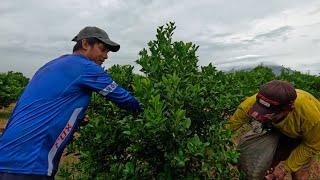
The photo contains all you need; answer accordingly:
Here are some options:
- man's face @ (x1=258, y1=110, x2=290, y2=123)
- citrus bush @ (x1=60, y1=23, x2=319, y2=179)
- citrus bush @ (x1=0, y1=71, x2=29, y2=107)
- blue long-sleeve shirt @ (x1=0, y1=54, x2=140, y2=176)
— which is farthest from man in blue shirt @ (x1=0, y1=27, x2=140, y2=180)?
citrus bush @ (x1=0, y1=71, x2=29, y2=107)

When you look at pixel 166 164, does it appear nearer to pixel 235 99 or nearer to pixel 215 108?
pixel 215 108

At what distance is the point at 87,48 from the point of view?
411 cm

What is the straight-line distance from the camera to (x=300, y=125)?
4523 mm

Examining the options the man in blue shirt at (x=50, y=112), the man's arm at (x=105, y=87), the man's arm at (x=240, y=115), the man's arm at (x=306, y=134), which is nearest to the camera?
the man in blue shirt at (x=50, y=112)

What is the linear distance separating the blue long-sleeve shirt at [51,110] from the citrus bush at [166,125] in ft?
0.89

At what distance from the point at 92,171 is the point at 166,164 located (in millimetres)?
796

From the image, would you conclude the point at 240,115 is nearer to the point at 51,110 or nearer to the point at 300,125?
the point at 300,125

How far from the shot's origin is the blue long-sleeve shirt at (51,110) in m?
3.74

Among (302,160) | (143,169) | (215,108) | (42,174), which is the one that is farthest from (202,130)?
(42,174)

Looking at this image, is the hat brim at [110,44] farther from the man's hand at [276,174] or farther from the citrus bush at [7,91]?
the citrus bush at [7,91]

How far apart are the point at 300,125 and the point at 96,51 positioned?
1846mm

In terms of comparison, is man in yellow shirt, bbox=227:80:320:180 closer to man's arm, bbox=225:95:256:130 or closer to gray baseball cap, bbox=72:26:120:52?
man's arm, bbox=225:95:256:130

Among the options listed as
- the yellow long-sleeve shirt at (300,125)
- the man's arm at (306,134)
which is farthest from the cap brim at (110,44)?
the man's arm at (306,134)

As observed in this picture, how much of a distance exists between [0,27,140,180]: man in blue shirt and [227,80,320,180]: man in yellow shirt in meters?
1.03
